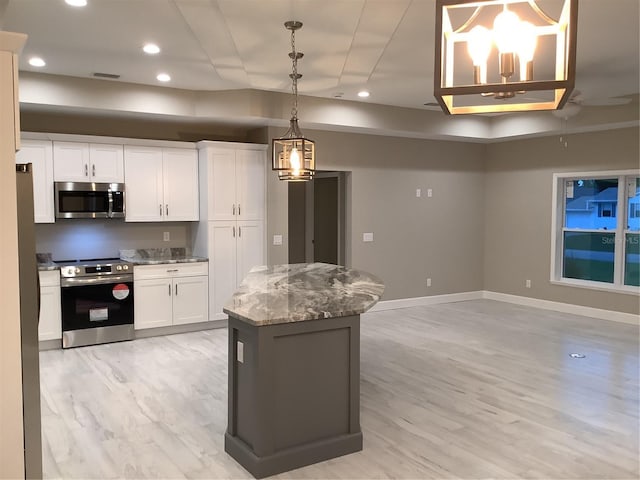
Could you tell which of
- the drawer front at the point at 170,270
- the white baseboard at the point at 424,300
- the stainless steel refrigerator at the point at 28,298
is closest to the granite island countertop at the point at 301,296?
the stainless steel refrigerator at the point at 28,298

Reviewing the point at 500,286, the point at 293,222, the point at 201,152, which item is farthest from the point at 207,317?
the point at 500,286

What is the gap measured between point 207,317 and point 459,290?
4.24 m

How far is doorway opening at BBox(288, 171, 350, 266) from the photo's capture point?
8.84m

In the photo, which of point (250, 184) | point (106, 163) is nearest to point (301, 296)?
point (250, 184)

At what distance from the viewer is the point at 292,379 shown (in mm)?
3051

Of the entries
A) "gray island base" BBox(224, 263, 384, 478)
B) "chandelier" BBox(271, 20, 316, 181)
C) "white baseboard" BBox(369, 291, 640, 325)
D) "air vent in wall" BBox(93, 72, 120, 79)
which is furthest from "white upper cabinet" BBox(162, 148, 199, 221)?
"gray island base" BBox(224, 263, 384, 478)

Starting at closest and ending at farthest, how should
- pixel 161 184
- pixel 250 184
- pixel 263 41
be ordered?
pixel 263 41 → pixel 161 184 → pixel 250 184

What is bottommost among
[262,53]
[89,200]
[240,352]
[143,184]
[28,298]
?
[240,352]

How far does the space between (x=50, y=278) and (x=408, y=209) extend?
4939 millimetres

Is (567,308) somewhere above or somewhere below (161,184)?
below

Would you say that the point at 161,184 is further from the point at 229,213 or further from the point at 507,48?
the point at 507,48

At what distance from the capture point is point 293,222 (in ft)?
30.6

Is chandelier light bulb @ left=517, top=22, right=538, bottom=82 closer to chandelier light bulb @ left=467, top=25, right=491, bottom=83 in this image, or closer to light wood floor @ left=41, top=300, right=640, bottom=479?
chandelier light bulb @ left=467, top=25, right=491, bottom=83

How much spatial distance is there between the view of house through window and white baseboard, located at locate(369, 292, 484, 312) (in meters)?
1.49
